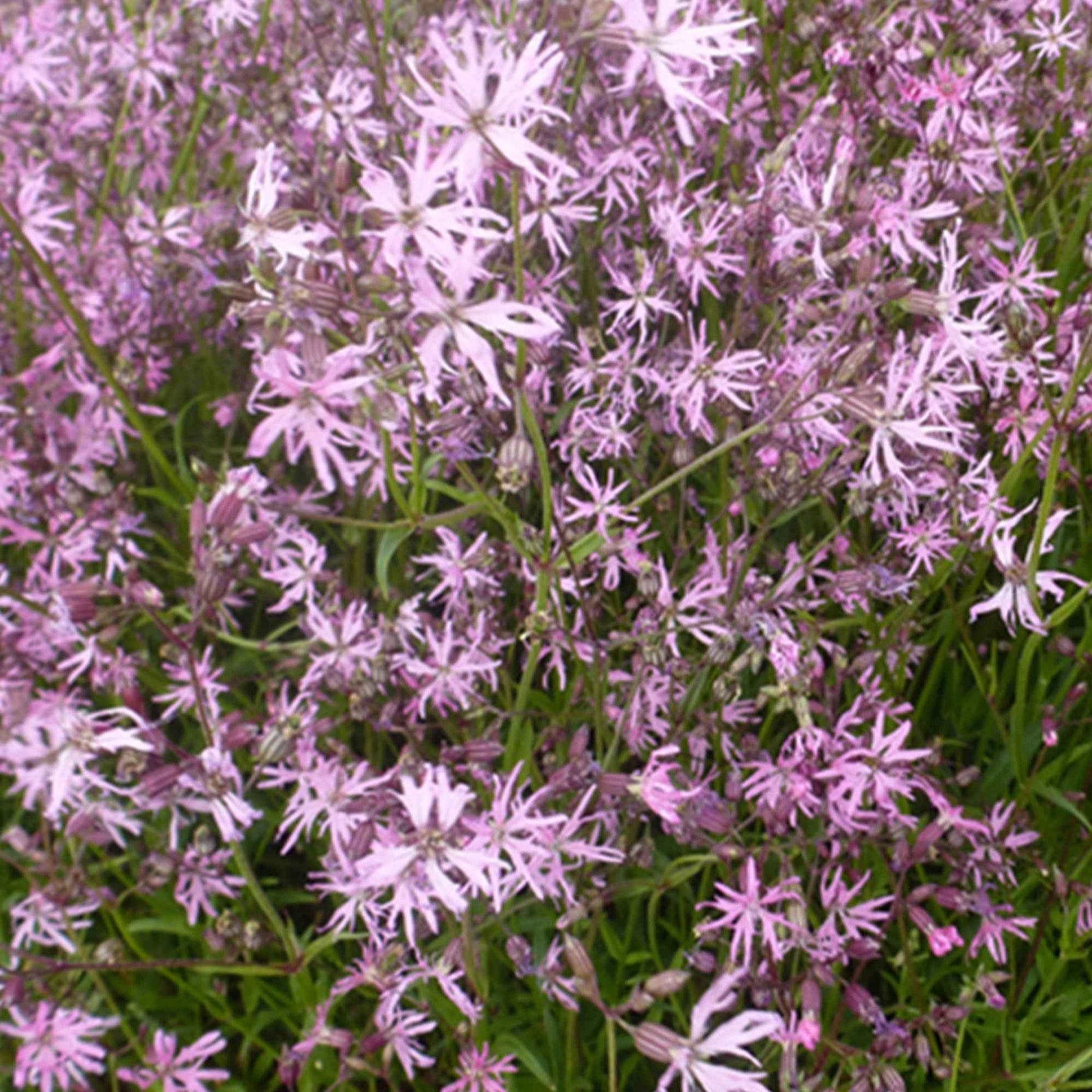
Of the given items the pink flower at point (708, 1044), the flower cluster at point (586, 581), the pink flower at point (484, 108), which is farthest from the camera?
the flower cluster at point (586, 581)

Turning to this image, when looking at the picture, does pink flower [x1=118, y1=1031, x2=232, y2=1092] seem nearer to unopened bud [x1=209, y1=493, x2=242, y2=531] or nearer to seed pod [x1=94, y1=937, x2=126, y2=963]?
seed pod [x1=94, y1=937, x2=126, y2=963]

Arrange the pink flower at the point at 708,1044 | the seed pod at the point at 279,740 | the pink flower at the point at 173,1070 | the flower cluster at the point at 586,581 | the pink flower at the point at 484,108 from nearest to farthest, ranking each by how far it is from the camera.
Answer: the pink flower at the point at 484,108
the pink flower at the point at 708,1044
the flower cluster at the point at 586,581
the seed pod at the point at 279,740
the pink flower at the point at 173,1070

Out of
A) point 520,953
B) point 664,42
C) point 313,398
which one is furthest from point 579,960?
point 664,42

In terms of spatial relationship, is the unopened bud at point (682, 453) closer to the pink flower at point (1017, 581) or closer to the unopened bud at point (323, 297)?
the pink flower at point (1017, 581)

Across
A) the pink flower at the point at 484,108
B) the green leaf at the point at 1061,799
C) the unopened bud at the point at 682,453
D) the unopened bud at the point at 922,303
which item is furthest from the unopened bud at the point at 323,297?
the green leaf at the point at 1061,799

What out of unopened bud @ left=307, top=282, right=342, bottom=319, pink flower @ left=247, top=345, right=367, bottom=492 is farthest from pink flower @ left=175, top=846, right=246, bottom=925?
unopened bud @ left=307, top=282, right=342, bottom=319

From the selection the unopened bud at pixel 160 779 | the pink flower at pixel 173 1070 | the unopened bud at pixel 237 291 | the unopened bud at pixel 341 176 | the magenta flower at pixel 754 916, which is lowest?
the pink flower at pixel 173 1070

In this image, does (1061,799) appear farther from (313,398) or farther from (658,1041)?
(313,398)
